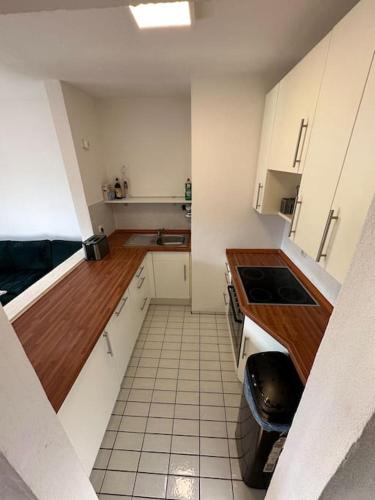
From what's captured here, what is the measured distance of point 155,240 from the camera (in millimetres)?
2656

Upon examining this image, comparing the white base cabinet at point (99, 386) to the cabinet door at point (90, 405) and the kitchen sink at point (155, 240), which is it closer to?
the cabinet door at point (90, 405)

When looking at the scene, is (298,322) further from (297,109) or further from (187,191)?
(187,191)

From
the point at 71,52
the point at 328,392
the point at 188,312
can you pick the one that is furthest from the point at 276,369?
the point at 71,52

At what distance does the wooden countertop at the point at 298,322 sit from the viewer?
1086mm

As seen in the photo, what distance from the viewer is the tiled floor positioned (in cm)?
Answer: 124

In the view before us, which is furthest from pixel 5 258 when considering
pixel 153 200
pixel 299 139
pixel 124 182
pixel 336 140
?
pixel 336 140

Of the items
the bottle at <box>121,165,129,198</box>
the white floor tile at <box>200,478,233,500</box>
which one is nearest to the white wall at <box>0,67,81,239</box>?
the bottle at <box>121,165,129,198</box>

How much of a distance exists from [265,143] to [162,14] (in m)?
1.08

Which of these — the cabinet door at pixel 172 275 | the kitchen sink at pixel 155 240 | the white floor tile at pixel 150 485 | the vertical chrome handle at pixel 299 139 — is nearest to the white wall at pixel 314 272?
the vertical chrome handle at pixel 299 139

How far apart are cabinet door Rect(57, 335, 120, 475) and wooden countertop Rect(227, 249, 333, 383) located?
0.98 metres

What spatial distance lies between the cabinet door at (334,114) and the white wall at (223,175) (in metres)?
0.90

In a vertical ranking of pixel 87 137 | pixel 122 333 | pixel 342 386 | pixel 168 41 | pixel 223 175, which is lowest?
pixel 122 333

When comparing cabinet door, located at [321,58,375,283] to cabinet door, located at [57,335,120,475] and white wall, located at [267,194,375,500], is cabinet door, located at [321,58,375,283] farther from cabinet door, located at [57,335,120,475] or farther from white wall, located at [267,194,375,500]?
cabinet door, located at [57,335,120,475]

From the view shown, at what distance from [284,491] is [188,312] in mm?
1912
